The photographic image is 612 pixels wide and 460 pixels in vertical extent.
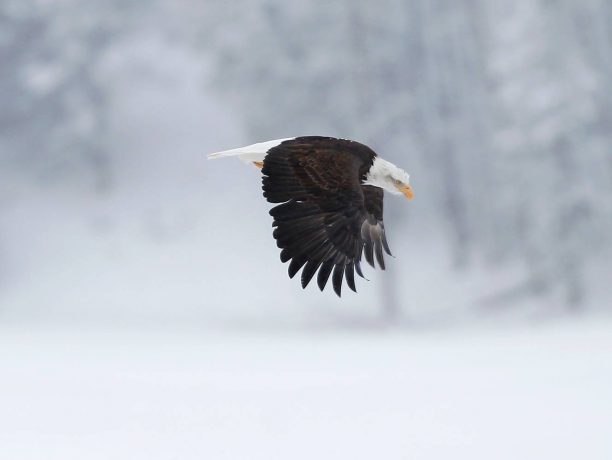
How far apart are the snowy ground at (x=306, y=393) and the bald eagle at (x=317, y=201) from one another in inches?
254

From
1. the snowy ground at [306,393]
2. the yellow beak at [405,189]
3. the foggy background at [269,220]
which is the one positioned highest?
the foggy background at [269,220]

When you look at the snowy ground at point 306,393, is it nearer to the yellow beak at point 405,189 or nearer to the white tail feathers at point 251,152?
the yellow beak at point 405,189

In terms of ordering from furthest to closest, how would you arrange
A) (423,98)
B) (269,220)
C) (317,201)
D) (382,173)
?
(269,220) → (423,98) → (382,173) → (317,201)

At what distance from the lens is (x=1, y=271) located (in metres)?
27.6

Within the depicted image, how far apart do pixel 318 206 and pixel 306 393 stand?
35.8 ft

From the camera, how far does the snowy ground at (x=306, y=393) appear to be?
42.3ft

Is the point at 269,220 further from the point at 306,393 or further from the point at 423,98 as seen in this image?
the point at 306,393

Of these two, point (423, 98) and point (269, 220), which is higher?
point (423, 98)

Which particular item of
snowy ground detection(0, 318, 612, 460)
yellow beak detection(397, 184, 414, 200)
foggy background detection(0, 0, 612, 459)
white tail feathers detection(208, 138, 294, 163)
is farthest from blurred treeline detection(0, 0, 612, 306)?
white tail feathers detection(208, 138, 294, 163)

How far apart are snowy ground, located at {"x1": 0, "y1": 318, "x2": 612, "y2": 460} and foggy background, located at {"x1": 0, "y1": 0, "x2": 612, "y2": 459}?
10 cm

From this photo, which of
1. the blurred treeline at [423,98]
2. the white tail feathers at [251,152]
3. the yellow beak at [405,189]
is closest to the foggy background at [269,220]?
the blurred treeline at [423,98]

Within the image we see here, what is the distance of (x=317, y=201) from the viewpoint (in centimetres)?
609

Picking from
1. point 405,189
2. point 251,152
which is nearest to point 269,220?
Result: point 405,189

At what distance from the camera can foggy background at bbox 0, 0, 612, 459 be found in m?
18.0
